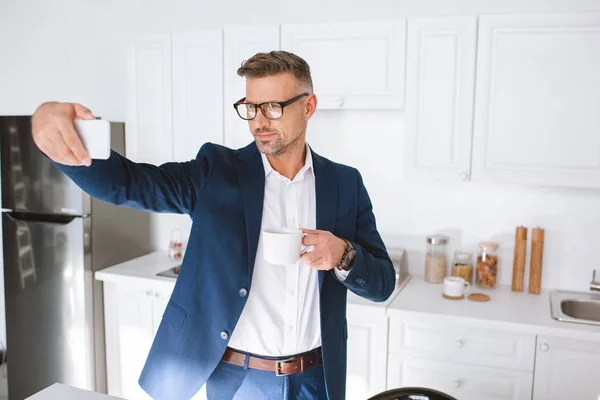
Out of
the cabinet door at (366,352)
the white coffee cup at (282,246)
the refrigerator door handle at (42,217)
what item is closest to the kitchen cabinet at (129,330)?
the refrigerator door handle at (42,217)

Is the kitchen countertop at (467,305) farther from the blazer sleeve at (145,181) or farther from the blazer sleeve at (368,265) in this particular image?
the blazer sleeve at (145,181)

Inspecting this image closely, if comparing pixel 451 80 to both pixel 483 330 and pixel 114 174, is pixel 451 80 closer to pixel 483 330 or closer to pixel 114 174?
pixel 483 330

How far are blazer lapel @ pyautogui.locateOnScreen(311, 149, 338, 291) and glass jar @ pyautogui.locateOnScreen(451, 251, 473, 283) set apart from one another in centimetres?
133

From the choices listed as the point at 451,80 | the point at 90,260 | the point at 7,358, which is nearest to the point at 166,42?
the point at 90,260

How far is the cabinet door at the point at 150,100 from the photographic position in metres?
2.92

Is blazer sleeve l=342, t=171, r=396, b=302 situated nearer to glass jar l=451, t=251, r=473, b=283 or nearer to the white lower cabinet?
glass jar l=451, t=251, r=473, b=283

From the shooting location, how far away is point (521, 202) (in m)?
2.78

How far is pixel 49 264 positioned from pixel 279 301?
1825mm

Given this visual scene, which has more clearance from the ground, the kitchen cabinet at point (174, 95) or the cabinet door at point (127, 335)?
the kitchen cabinet at point (174, 95)

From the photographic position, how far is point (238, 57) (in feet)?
9.05

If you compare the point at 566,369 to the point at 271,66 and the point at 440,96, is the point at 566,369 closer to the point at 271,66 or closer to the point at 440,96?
the point at 440,96

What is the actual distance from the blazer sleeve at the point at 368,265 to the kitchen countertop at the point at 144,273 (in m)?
0.79

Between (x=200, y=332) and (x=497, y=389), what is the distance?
137 centimetres

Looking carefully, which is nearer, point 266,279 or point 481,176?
point 266,279
